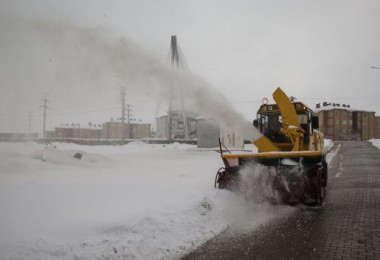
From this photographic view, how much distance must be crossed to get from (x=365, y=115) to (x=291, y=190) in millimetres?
113600

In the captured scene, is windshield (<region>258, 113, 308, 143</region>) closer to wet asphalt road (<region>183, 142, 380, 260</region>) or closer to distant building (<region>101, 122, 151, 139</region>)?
wet asphalt road (<region>183, 142, 380, 260</region>)

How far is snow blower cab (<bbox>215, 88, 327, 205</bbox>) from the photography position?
7984mm

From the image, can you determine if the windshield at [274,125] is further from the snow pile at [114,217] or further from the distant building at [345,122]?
the distant building at [345,122]

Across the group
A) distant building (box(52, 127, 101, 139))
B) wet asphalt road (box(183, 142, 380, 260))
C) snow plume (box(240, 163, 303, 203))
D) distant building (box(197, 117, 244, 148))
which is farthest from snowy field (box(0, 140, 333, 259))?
distant building (box(52, 127, 101, 139))

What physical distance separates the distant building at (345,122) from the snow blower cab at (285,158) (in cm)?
8767

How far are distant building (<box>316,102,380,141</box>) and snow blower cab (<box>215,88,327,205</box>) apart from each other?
87673mm

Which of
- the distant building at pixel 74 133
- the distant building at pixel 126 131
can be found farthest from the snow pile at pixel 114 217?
the distant building at pixel 74 133

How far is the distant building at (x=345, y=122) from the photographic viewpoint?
94062 millimetres

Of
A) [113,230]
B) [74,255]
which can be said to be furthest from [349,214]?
[74,255]

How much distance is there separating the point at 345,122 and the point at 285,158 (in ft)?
331

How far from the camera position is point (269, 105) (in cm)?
1017

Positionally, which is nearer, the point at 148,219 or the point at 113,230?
the point at 113,230

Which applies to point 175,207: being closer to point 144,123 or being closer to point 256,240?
point 256,240

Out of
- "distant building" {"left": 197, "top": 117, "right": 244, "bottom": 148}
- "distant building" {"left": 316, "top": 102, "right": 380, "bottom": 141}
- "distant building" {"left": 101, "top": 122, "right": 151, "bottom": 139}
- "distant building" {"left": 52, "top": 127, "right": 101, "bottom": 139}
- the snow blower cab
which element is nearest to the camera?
the snow blower cab
